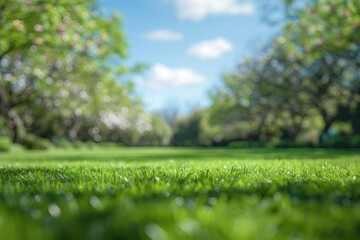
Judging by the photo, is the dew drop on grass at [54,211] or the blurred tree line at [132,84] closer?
the dew drop on grass at [54,211]

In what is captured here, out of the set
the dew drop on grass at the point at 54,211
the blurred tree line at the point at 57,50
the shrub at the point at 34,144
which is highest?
the blurred tree line at the point at 57,50

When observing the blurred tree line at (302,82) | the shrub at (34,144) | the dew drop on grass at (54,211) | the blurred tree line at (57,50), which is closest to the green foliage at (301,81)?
the blurred tree line at (302,82)

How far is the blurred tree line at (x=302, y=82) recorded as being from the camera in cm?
1731

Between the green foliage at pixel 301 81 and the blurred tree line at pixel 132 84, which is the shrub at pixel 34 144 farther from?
the green foliage at pixel 301 81

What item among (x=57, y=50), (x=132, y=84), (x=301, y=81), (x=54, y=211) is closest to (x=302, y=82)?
(x=301, y=81)

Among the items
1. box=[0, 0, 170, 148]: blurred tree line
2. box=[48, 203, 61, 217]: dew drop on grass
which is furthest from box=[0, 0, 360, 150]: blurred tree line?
box=[48, 203, 61, 217]: dew drop on grass

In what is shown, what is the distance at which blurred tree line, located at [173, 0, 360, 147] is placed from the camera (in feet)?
56.8

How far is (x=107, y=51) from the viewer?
1598 cm

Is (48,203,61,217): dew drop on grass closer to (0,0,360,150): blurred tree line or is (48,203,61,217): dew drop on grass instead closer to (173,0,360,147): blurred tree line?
(0,0,360,150): blurred tree line

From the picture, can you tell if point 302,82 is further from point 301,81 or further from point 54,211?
point 54,211

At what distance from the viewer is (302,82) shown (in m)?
43.1

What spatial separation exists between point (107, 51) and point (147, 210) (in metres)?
14.3

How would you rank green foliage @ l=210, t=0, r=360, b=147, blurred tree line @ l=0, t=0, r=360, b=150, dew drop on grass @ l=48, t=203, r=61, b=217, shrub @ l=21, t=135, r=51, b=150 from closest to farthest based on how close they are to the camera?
dew drop on grass @ l=48, t=203, r=61, b=217 → blurred tree line @ l=0, t=0, r=360, b=150 → green foliage @ l=210, t=0, r=360, b=147 → shrub @ l=21, t=135, r=51, b=150

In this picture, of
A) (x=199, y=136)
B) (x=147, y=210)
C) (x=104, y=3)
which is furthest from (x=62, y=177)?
(x=199, y=136)
